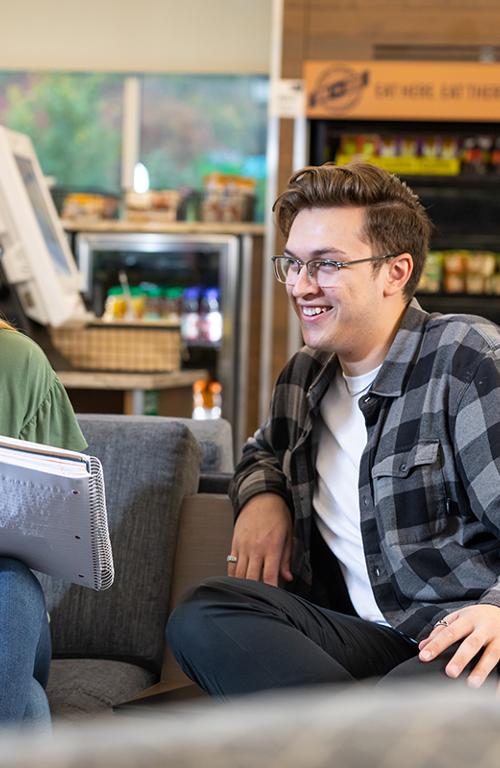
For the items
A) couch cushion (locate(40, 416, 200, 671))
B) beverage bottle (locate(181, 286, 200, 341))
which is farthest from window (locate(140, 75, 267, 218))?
couch cushion (locate(40, 416, 200, 671))

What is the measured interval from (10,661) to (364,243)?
2.74ft

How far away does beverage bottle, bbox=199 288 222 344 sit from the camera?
6.33 m

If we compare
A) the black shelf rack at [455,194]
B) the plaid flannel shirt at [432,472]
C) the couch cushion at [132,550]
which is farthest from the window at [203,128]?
the plaid flannel shirt at [432,472]

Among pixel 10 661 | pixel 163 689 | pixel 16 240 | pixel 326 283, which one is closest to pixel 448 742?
pixel 10 661

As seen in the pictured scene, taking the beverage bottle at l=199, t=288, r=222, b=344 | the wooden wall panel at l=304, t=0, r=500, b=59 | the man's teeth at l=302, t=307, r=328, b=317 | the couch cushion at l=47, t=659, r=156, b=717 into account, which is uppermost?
the wooden wall panel at l=304, t=0, r=500, b=59

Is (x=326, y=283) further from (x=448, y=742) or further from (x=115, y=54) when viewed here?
(x=115, y=54)

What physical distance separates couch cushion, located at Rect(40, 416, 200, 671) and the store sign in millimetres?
3560

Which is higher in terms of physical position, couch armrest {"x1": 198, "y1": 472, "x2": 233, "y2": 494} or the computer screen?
the computer screen

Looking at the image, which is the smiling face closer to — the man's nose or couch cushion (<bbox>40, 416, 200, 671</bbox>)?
the man's nose

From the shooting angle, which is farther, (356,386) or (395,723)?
(356,386)

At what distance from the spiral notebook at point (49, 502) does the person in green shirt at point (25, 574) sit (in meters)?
0.06

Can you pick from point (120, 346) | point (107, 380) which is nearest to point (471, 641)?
point (107, 380)

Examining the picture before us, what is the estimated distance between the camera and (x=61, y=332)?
11.8ft

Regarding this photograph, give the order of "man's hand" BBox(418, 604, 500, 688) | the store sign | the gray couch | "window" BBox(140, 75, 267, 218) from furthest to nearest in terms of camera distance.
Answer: "window" BBox(140, 75, 267, 218) → the store sign → the gray couch → "man's hand" BBox(418, 604, 500, 688)
